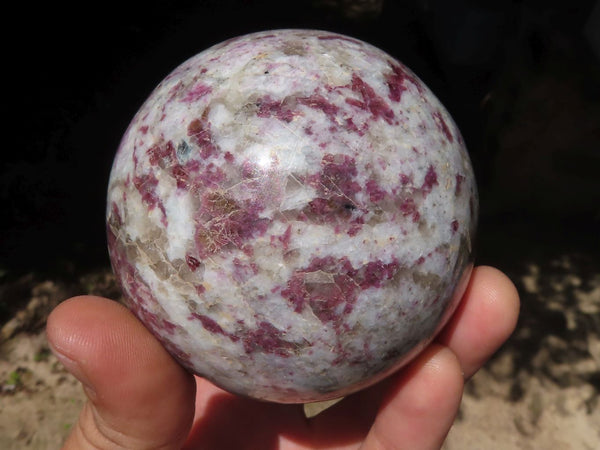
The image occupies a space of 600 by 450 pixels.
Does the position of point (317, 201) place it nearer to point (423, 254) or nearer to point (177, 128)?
point (423, 254)

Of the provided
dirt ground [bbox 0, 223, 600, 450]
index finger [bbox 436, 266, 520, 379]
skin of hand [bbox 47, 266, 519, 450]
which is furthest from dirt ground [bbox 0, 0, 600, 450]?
index finger [bbox 436, 266, 520, 379]

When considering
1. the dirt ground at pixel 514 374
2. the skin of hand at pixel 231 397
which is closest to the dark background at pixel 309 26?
the dirt ground at pixel 514 374

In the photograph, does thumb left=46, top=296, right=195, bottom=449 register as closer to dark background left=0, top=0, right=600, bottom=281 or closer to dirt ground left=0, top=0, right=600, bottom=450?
dirt ground left=0, top=0, right=600, bottom=450

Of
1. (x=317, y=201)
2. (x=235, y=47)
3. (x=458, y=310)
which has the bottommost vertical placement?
(x=458, y=310)

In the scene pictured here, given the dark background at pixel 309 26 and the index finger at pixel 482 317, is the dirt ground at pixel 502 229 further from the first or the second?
the index finger at pixel 482 317

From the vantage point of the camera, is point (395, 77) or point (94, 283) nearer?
point (395, 77)

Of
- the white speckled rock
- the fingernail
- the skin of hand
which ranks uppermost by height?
the white speckled rock

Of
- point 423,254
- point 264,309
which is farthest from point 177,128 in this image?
point 423,254
